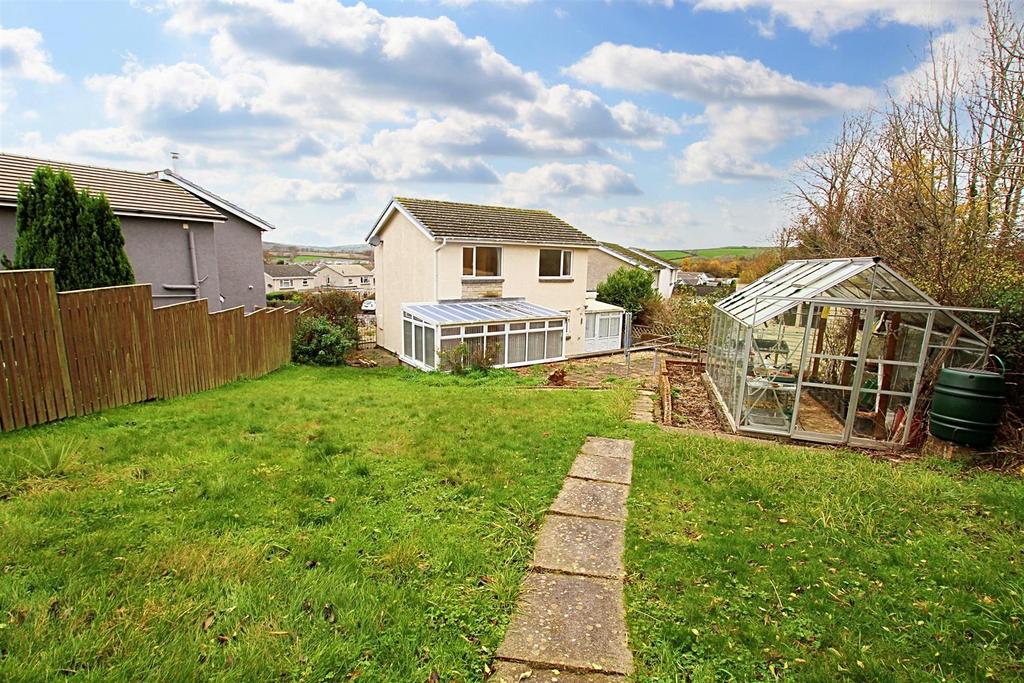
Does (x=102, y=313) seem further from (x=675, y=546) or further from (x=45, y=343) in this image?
(x=675, y=546)

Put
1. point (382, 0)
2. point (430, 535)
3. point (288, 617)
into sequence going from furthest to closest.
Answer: point (382, 0), point (430, 535), point (288, 617)

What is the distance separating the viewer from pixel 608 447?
7.19m

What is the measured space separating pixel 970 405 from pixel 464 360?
1242cm

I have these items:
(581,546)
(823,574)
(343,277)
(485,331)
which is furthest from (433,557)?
(343,277)

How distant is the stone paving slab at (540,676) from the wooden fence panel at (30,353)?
6956mm

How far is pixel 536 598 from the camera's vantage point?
3729 mm

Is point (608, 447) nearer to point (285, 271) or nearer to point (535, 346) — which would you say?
point (535, 346)

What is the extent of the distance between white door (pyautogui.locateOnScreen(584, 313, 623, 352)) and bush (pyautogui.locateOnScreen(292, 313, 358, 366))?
1192 centimetres

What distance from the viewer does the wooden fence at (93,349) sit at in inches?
237

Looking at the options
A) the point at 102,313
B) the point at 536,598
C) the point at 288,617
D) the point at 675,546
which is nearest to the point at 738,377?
the point at 675,546

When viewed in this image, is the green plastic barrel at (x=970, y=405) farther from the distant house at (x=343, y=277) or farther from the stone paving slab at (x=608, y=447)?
the distant house at (x=343, y=277)

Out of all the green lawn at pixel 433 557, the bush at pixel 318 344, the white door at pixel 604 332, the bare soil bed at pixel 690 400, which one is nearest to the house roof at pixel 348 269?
the white door at pixel 604 332

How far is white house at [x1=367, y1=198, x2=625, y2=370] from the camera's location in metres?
17.3

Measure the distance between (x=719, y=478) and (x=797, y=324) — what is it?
4.12 m
